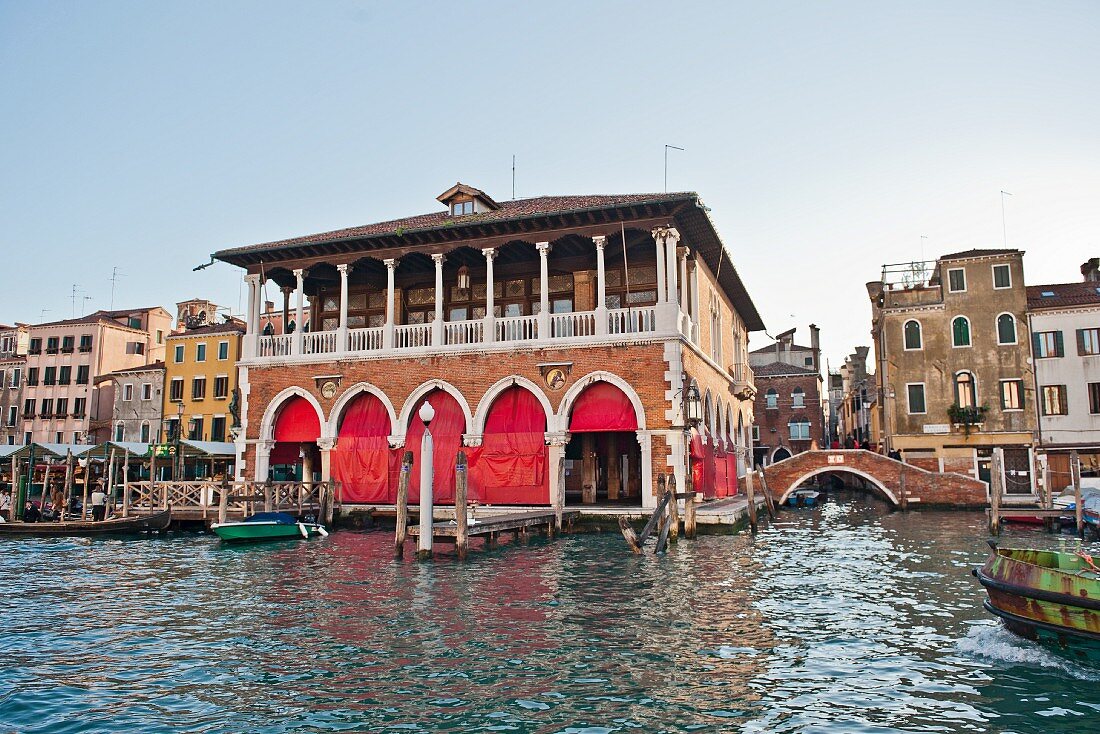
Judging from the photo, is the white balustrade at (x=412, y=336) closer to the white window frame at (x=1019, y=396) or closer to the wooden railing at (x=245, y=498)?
the wooden railing at (x=245, y=498)

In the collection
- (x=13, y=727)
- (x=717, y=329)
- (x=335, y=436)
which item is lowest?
(x=13, y=727)

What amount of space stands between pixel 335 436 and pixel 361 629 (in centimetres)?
1396

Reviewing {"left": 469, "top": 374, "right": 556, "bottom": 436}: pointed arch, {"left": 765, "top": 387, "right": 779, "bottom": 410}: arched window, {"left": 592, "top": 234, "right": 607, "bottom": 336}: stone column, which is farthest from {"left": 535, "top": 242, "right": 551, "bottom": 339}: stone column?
{"left": 765, "top": 387, "right": 779, "bottom": 410}: arched window

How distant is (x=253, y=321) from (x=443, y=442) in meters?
7.55

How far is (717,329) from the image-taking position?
2730cm

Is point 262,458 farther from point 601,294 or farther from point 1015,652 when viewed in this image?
point 1015,652

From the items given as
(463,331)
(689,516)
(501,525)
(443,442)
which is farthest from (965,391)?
(501,525)

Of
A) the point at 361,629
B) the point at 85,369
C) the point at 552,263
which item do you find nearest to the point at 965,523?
the point at 552,263

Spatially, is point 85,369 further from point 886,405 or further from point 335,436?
point 886,405

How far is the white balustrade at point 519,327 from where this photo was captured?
21.3m

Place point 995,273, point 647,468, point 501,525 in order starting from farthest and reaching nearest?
point 995,273 < point 647,468 < point 501,525

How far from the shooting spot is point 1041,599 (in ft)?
26.3

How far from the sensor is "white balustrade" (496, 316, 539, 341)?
70.0 ft

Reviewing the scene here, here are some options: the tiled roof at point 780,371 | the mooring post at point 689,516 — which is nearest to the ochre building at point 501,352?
the mooring post at point 689,516
